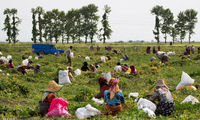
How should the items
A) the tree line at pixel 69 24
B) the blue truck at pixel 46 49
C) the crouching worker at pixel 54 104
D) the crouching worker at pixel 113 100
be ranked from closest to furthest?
the crouching worker at pixel 54 104 → the crouching worker at pixel 113 100 → the blue truck at pixel 46 49 → the tree line at pixel 69 24

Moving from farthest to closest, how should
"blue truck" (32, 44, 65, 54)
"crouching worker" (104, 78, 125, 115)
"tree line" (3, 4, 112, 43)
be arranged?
"tree line" (3, 4, 112, 43) → "blue truck" (32, 44, 65, 54) → "crouching worker" (104, 78, 125, 115)

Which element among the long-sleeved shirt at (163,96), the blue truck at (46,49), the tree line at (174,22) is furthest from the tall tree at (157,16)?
the long-sleeved shirt at (163,96)

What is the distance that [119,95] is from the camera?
22.3ft

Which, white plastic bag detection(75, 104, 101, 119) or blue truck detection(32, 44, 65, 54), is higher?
blue truck detection(32, 44, 65, 54)

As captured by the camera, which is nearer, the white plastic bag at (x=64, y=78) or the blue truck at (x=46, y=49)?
the white plastic bag at (x=64, y=78)

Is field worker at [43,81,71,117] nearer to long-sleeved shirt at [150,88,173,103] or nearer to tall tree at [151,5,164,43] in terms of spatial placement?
long-sleeved shirt at [150,88,173,103]

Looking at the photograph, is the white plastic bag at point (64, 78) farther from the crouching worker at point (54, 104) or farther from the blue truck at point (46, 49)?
the blue truck at point (46, 49)

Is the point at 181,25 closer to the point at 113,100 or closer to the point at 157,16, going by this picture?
the point at 157,16

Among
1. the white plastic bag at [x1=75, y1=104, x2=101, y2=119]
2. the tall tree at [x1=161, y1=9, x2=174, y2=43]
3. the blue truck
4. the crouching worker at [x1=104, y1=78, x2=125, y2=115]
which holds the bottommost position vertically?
the white plastic bag at [x1=75, y1=104, x2=101, y2=119]

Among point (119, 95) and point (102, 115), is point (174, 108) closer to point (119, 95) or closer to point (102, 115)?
point (119, 95)

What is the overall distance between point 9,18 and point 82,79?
5733 centimetres

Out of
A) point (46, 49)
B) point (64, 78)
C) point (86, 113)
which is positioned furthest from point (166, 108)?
point (46, 49)

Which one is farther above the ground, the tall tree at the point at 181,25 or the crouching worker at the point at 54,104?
the tall tree at the point at 181,25

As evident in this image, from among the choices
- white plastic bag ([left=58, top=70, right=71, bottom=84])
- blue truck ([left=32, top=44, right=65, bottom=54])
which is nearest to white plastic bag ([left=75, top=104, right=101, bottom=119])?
white plastic bag ([left=58, top=70, right=71, bottom=84])
